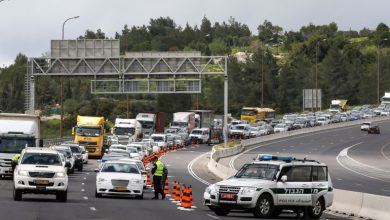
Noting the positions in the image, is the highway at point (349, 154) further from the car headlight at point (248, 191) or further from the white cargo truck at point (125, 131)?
the car headlight at point (248, 191)

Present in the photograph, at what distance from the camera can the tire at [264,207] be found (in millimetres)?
29562

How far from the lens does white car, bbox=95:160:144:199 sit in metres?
38.1

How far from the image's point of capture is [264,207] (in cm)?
2975

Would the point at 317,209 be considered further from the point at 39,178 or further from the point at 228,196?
the point at 39,178

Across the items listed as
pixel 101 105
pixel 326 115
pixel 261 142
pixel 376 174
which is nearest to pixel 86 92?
pixel 101 105

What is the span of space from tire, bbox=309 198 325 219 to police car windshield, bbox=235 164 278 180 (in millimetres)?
1598

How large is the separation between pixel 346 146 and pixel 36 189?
7175 centimetres

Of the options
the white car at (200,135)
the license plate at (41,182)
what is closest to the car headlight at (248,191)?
the license plate at (41,182)

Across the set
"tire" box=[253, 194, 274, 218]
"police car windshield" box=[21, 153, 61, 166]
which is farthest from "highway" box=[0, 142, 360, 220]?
"police car windshield" box=[21, 153, 61, 166]

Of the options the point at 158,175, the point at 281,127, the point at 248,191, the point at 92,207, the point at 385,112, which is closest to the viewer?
the point at 248,191

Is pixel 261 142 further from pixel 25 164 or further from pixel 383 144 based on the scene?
pixel 25 164

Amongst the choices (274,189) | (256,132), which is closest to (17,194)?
(274,189)

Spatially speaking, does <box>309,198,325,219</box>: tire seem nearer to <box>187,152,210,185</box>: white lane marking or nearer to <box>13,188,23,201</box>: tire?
<box>13,188,23,201</box>: tire

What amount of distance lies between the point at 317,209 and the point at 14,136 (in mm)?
21038
